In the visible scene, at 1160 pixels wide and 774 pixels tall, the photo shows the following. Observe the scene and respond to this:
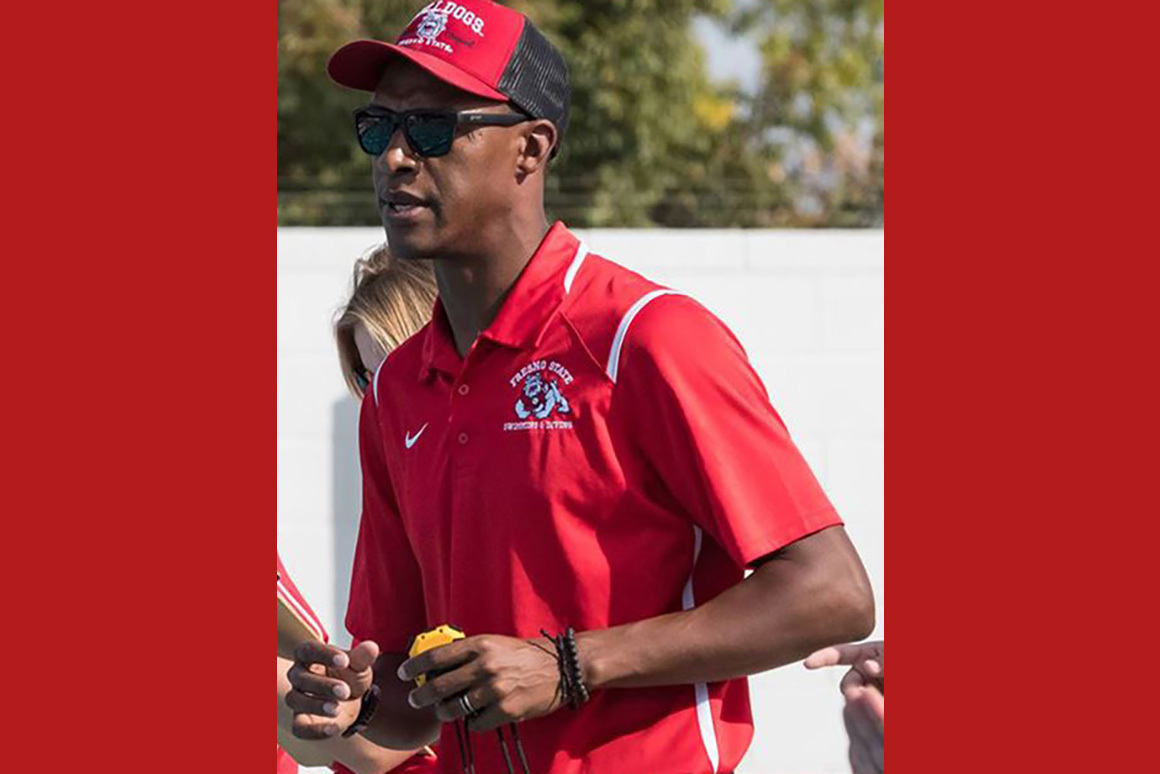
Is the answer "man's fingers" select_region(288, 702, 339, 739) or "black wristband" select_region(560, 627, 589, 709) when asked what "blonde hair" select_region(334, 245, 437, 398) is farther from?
"black wristband" select_region(560, 627, 589, 709)

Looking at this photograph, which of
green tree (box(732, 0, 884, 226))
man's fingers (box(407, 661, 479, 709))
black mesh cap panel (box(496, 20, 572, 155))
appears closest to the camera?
man's fingers (box(407, 661, 479, 709))

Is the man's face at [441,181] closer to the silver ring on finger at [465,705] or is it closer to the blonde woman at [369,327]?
the silver ring on finger at [465,705]

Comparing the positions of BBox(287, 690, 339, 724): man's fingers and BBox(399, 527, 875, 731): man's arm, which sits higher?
BBox(399, 527, 875, 731): man's arm

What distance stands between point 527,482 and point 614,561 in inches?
7.8

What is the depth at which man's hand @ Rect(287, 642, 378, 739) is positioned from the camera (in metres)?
3.32

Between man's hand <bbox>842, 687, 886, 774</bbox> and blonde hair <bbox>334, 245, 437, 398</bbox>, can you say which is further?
blonde hair <bbox>334, 245, 437, 398</bbox>

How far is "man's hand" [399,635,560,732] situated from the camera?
2963 mm

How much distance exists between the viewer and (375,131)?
3414 mm

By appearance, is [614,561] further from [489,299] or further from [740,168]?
[740,168]

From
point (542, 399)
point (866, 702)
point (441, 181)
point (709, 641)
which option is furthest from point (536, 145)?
point (866, 702)

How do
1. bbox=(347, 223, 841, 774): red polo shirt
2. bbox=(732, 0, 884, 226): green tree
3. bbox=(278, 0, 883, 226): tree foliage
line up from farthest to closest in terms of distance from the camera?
bbox=(732, 0, 884, 226): green tree
bbox=(278, 0, 883, 226): tree foliage
bbox=(347, 223, 841, 774): red polo shirt

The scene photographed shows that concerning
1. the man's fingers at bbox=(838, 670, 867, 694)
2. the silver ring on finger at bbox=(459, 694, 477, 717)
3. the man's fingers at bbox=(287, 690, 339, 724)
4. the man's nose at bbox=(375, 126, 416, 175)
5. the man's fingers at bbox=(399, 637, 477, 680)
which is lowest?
the man's fingers at bbox=(838, 670, 867, 694)

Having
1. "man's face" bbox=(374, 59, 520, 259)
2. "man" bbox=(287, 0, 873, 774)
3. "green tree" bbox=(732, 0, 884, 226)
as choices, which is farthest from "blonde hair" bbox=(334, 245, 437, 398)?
"green tree" bbox=(732, 0, 884, 226)

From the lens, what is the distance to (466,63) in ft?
11.0
